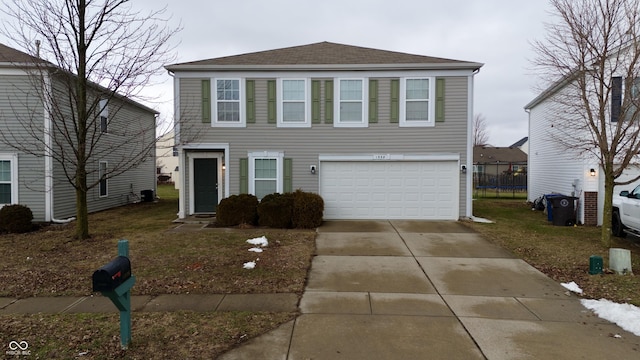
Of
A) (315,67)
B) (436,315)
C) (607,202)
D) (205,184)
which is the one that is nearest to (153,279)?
(436,315)

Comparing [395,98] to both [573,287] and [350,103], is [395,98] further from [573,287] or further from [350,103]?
[573,287]

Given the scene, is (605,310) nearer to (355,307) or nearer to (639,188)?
(355,307)

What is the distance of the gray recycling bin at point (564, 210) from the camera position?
38.3 feet

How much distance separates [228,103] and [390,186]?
20.4ft

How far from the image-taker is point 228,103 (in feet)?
40.7

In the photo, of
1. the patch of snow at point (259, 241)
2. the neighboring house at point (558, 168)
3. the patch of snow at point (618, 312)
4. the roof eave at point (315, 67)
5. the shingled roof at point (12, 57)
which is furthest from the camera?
the roof eave at point (315, 67)

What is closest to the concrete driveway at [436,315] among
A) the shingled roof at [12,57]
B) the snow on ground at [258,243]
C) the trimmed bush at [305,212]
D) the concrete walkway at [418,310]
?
the concrete walkway at [418,310]

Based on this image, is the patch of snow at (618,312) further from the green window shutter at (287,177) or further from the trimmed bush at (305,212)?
the green window shutter at (287,177)

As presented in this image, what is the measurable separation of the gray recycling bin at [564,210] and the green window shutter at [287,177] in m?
8.63

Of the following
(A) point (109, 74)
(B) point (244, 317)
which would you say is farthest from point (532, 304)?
(A) point (109, 74)

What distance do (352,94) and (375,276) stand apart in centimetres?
764

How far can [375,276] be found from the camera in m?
6.29

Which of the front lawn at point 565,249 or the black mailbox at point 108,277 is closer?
the black mailbox at point 108,277

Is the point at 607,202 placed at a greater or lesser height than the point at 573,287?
greater
